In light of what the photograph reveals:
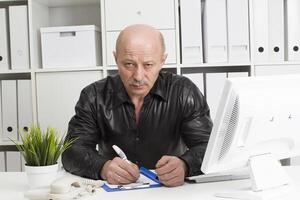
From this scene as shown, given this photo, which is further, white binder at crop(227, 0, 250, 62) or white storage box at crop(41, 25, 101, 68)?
white storage box at crop(41, 25, 101, 68)

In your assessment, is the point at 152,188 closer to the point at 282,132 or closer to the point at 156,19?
the point at 282,132

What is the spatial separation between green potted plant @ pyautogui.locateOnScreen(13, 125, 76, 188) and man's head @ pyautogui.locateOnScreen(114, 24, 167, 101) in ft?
1.47

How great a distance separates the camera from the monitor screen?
1.03 m

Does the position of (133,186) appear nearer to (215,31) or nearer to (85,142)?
(85,142)

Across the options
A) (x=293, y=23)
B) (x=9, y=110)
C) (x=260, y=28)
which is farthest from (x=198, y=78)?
(x=9, y=110)

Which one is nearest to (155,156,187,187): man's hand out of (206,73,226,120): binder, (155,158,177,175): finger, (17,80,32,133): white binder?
(155,158,177,175): finger

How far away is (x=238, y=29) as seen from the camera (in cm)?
236

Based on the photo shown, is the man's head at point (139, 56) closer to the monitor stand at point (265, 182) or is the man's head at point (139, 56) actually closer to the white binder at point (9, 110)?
the monitor stand at point (265, 182)

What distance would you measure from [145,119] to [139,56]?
1.06 ft

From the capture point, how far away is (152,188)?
4.14 feet

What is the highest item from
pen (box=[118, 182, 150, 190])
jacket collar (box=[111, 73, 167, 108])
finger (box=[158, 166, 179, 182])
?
jacket collar (box=[111, 73, 167, 108])

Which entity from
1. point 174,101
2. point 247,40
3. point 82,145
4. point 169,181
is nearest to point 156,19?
point 247,40

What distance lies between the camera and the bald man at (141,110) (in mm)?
1594

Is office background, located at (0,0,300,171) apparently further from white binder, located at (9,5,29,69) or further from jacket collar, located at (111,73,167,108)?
jacket collar, located at (111,73,167,108)
